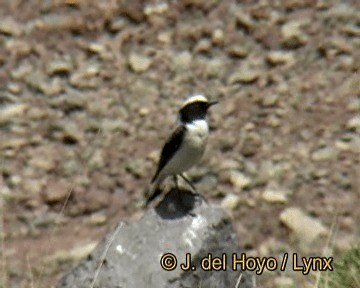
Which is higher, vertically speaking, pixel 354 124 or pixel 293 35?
pixel 293 35

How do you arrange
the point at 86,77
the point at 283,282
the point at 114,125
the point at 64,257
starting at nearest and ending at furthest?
1. the point at 283,282
2. the point at 64,257
3. the point at 114,125
4. the point at 86,77

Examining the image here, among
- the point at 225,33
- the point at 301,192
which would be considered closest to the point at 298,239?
the point at 301,192

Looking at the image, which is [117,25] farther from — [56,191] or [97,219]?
[97,219]

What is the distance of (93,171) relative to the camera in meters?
9.53

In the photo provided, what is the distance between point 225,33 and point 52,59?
4.83 feet

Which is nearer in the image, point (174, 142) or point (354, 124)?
point (174, 142)

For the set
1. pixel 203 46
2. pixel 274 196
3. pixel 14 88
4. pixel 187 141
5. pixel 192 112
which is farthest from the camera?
pixel 203 46

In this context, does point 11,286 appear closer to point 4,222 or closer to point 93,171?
point 4,222

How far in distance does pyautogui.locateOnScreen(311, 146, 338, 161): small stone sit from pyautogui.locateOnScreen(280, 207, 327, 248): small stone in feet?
1.63

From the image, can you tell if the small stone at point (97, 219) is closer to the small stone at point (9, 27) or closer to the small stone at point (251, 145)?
the small stone at point (251, 145)

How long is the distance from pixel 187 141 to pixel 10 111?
2712 millimetres

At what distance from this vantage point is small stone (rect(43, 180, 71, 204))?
9383mm

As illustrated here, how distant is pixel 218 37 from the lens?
1009 centimetres

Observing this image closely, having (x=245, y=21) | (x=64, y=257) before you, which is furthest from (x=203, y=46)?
(x=64, y=257)
